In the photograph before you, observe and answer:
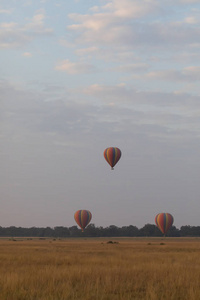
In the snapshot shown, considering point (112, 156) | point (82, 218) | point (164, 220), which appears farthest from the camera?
point (82, 218)

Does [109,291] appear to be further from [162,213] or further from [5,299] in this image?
[162,213]

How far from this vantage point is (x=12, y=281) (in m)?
16.0

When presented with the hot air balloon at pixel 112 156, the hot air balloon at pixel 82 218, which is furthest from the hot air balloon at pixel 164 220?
the hot air balloon at pixel 112 156

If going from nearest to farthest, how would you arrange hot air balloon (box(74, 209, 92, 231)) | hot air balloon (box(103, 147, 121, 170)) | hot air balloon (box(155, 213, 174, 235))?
hot air balloon (box(103, 147, 121, 170))
hot air balloon (box(155, 213, 174, 235))
hot air balloon (box(74, 209, 92, 231))

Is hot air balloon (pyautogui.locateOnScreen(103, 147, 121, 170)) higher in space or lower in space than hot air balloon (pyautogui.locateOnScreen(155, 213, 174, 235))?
higher

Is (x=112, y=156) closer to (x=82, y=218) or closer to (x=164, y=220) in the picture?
(x=82, y=218)

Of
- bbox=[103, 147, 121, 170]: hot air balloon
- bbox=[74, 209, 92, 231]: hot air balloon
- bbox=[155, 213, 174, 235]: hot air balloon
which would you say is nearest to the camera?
bbox=[103, 147, 121, 170]: hot air balloon

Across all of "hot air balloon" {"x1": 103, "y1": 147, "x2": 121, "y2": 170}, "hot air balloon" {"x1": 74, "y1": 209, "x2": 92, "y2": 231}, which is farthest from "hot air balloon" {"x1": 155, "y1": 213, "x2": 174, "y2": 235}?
"hot air balloon" {"x1": 103, "y1": 147, "x2": 121, "y2": 170}

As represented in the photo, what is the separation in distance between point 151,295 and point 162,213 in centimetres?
9007

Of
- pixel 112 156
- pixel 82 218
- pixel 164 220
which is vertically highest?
pixel 112 156

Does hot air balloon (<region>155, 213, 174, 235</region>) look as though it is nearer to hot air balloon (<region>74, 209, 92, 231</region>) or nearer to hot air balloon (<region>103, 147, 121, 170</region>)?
hot air balloon (<region>74, 209, 92, 231</region>)

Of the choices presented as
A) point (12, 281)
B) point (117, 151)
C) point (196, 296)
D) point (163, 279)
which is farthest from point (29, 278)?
point (117, 151)

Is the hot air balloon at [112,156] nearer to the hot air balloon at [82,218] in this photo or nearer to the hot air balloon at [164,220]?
the hot air balloon at [82,218]

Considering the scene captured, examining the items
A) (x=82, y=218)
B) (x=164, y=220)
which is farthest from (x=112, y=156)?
(x=164, y=220)
